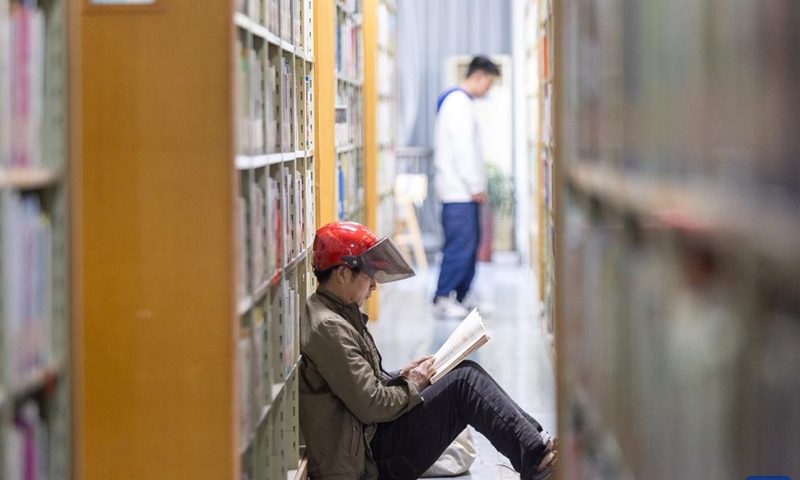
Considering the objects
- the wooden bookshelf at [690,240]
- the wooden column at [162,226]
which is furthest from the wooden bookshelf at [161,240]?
the wooden bookshelf at [690,240]

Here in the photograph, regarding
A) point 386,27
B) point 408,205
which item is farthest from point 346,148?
point 408,205

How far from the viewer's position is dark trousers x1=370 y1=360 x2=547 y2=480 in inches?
138

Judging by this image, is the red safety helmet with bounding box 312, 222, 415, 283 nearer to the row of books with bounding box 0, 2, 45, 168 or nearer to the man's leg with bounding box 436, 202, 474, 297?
the row of books with bounding box 0, 2, 45, 168

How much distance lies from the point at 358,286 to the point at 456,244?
427 cm

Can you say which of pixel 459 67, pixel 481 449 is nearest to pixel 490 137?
pixel 459 67

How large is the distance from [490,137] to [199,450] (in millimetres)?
9694

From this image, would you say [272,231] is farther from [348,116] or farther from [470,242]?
[470,242]

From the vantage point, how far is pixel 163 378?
8.16 ft

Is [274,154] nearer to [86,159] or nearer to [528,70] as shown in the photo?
[86,159]

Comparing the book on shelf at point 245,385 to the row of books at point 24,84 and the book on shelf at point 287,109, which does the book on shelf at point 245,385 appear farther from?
the row of books at point 24,84

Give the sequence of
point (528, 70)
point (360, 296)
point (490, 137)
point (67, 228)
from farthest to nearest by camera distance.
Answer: point (490, 137) < point (528, 70) < point (360, 296) < point (67, 228)

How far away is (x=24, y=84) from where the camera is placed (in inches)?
68.0

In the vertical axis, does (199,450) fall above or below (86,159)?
below

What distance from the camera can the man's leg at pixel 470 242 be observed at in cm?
766
